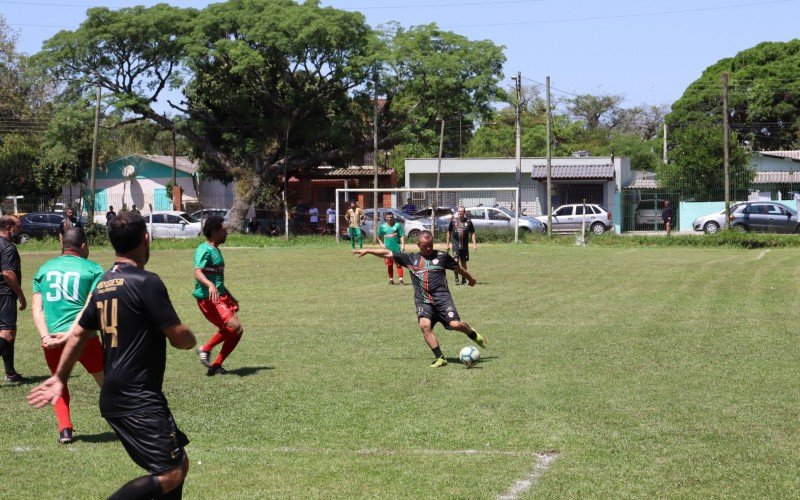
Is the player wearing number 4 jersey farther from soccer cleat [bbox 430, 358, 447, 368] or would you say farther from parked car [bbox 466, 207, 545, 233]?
parked car [bbox 466, 207, 545, 233]

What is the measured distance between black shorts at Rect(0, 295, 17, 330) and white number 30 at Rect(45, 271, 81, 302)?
7.67 ft

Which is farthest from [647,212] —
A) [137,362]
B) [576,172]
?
[137,362]

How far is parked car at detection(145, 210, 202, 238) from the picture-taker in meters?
44.9

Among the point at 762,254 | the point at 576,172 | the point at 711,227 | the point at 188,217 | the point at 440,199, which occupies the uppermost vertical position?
the point at 576,172

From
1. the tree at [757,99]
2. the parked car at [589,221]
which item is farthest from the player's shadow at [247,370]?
the tree at [757,99]

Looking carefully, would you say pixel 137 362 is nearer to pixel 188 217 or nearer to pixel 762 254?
pixel 762 254

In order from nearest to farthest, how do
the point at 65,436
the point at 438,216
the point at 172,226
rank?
the point at 65,436, the point at 438,216, the point at 172,226

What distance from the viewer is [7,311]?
10.6 m

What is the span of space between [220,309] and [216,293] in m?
0.21

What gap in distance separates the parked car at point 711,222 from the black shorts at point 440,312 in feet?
115

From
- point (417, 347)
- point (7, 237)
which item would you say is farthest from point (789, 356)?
point (7, 237)

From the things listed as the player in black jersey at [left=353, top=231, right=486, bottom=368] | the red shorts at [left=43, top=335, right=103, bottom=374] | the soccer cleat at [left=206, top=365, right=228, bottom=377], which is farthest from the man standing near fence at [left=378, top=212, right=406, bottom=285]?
the red shorts at [left=43, top=335, right=103, bottom=374]

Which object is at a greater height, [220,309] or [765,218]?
[765,218]

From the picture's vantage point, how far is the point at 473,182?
6122 cm
